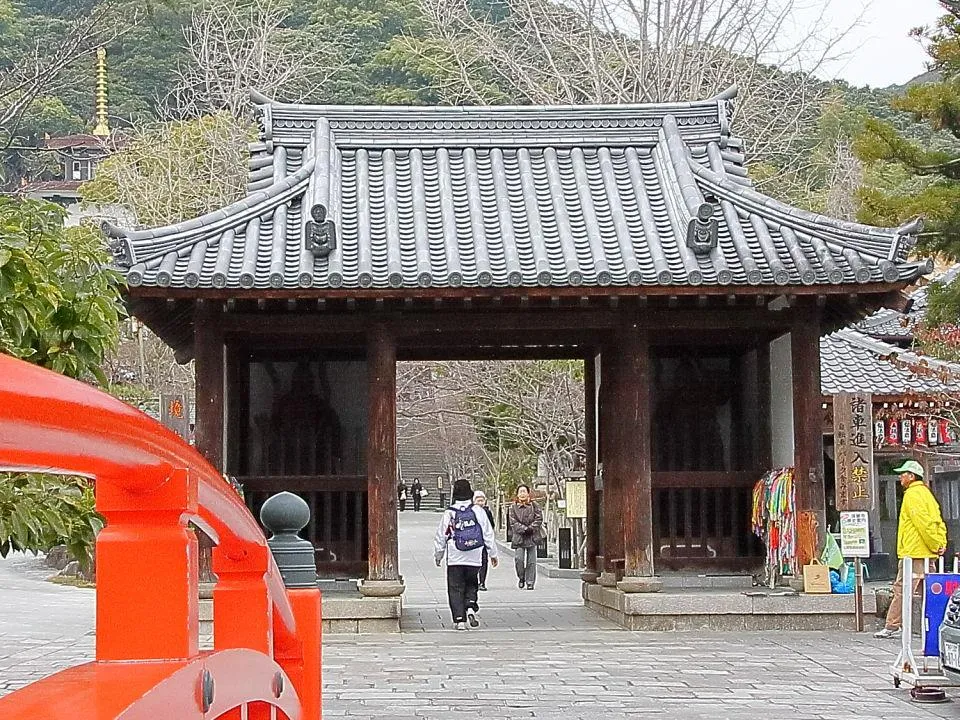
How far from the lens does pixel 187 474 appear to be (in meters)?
2.17

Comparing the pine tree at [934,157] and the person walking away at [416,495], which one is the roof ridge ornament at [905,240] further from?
the person walking away at [416,495]

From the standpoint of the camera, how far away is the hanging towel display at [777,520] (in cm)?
1452

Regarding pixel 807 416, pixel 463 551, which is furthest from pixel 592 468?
pixel 807 416

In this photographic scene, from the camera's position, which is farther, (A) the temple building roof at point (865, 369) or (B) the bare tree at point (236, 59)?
(B) the bare tree at point (236, 59)

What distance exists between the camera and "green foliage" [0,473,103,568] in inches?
142

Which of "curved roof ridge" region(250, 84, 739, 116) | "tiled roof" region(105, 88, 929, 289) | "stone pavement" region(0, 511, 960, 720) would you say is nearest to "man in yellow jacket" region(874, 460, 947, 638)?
"stone pavement" region(0, 511, 960, 720)

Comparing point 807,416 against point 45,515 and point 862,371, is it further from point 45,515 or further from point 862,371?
point 45,515

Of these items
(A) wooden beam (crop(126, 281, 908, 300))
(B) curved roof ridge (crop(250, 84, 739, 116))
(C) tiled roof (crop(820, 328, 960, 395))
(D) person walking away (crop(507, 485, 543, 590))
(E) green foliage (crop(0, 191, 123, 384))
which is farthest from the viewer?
Result: (D) person walking away (crop(507, 485, 543, 590))

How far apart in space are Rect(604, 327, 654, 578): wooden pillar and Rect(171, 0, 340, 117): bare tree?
19.0m

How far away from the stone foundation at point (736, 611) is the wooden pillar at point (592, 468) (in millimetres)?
3093

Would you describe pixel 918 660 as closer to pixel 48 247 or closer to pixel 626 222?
pixel 626 222

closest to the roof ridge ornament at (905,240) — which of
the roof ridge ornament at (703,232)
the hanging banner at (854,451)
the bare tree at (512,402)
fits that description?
the hanging banner at (854,451)

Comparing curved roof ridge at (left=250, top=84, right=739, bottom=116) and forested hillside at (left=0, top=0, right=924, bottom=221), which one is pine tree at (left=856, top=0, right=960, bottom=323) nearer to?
curved roof ridge at (left=250, top=84, right=739, bottom=116)

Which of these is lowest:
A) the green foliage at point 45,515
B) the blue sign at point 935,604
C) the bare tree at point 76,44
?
the blue sign at point 935,604
